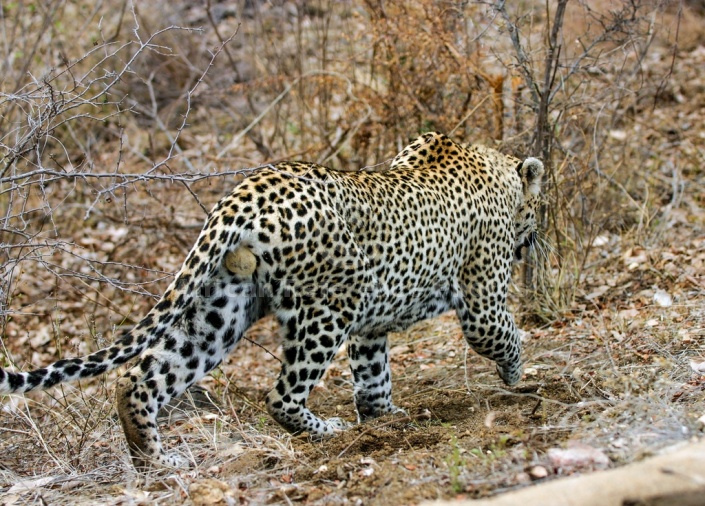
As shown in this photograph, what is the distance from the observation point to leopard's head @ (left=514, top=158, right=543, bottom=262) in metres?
6.58

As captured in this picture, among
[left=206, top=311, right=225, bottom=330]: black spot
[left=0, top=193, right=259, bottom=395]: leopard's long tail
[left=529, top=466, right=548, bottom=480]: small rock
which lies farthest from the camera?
[left=206, top=311, right=225, bottom=330]: black spot

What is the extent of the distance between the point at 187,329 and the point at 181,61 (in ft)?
26.9

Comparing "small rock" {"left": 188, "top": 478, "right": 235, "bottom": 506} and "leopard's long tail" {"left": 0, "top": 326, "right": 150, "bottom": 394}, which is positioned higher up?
"leopard's long tail" {"left": 0, "top": 326, "right": 150, "bottom": 394}

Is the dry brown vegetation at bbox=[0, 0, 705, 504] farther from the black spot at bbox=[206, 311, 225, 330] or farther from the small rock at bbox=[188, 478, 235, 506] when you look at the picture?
the black spot at bbox=[206, 311, 225, 330]

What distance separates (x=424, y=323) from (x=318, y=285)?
141 inches

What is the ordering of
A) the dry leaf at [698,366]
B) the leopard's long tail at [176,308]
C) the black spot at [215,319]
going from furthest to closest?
the dry leaf at [698,366] → the black spot at [215,319] → the leopard's long tail at [176,308]

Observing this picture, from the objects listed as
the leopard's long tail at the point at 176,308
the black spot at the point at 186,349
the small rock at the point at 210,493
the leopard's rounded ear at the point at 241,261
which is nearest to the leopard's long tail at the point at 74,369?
the leopard's long tail at the point at 176,308

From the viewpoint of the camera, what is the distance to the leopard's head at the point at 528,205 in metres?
6.58

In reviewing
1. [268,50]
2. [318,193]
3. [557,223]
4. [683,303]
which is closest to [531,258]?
[557,223]

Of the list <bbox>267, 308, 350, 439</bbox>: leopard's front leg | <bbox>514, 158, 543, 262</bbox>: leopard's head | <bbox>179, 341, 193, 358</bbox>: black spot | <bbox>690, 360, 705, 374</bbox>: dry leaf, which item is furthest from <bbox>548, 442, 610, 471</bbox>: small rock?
<bbox>514, 158, 543, 262</bbox>: leopard's head

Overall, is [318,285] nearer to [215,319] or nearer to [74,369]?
[215,319]

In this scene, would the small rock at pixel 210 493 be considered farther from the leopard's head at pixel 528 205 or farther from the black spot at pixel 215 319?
the leopard's head at pixel 528 205

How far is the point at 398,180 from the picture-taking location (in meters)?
5.70

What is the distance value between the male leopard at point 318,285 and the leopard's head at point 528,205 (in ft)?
1.70
